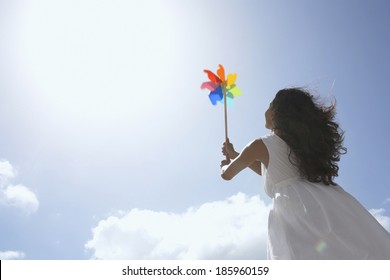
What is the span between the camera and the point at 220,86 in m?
6.36

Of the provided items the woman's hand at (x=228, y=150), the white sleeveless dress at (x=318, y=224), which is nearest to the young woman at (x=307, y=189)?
the white sleeveless dress at (x=318, y=224)

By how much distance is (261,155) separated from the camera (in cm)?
344

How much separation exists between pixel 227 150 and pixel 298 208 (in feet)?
6.56

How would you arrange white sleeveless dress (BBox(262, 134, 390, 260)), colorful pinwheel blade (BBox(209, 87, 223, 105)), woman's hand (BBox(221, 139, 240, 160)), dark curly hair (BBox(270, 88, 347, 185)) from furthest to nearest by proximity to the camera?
colorful pinwheel blade (BBox(209, 87, 223, 105)) < woman's hand (BBox(221, 139, 240, 160)) < dark curly hair (BBox(270, 88, 347, 185)) < white sleeveless dress (BBox(262, 134, 390, 260))

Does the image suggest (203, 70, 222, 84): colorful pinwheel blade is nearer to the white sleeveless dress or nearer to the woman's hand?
the woman's hand

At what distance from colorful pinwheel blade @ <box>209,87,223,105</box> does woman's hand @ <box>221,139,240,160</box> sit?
1486mm

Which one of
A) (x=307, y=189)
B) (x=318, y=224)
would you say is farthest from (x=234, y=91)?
(x=318, y=224)

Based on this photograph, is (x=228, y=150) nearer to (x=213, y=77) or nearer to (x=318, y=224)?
(x=213, y=77)

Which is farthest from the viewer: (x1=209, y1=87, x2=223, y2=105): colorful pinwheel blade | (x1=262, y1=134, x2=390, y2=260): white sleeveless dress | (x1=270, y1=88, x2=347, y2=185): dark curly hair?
(x1=209, y1=87, x2=223, y2=105): colorful pinwheel blade

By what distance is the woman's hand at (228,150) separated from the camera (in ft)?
16.1

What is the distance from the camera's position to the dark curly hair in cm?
337

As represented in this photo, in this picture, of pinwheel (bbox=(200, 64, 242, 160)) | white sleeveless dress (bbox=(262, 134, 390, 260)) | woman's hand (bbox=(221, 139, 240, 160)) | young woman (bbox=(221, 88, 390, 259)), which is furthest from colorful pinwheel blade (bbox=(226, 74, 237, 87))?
white sleeveless dress (bbox=(262, 134, 390, 260))

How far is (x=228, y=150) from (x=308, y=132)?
61.4 inches

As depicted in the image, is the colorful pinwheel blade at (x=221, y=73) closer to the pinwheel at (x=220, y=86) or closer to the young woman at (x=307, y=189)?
the pinwheel at (x=220, y=86)
